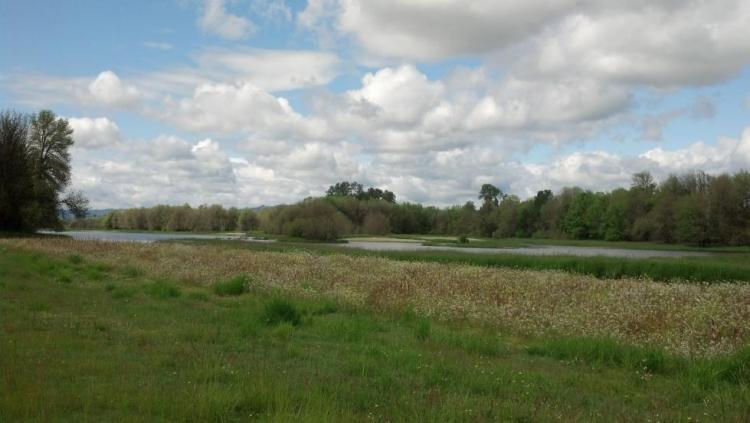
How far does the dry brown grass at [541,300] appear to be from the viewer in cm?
1290

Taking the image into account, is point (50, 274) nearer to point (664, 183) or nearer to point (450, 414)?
point (450, 414)

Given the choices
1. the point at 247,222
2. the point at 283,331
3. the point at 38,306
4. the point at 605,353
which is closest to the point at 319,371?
the point at 283,331

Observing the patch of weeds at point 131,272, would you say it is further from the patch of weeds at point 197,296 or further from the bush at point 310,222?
the bush at point 310,222

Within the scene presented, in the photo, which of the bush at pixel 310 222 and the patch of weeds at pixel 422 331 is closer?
the patch of weeds at pixel 422 331

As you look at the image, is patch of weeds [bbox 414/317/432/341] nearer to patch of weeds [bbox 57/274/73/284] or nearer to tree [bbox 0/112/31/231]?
patch of weeds [bbox 57/274/73/284]

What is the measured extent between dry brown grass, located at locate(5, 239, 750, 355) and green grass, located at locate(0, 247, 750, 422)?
148cm

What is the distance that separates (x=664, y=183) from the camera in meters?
117

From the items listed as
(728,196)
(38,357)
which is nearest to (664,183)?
(728,196)

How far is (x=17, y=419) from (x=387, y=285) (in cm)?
1553

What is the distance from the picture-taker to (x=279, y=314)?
13.5 meters

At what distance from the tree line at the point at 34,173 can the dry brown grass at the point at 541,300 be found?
4919cm

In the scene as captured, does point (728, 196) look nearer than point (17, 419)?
No

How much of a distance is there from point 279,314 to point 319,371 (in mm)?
4987

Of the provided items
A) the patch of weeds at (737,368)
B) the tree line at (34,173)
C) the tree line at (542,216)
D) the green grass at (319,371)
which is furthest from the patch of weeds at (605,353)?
the tree line at (542,216)
